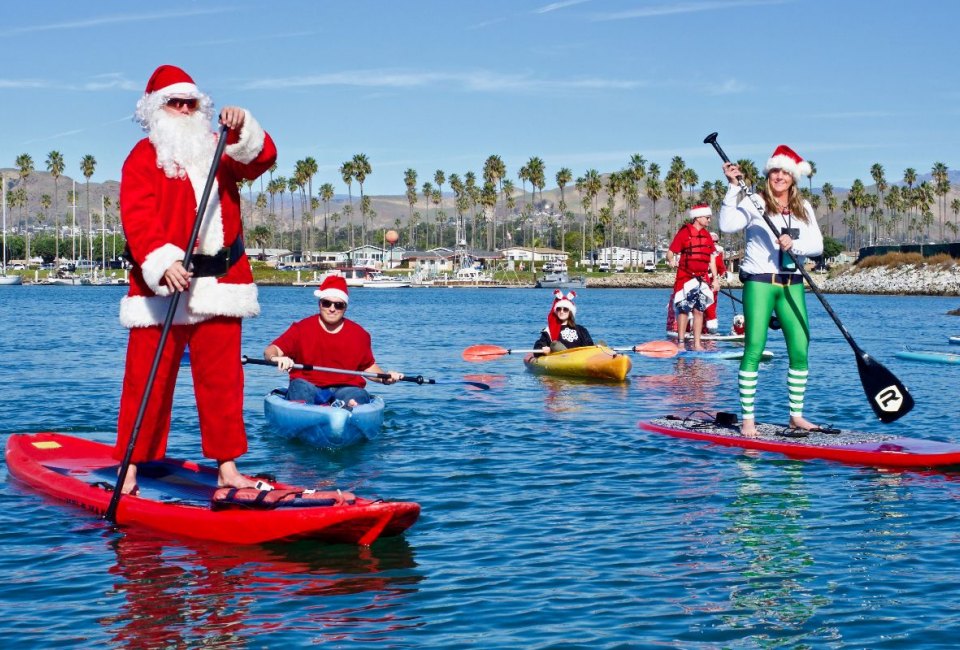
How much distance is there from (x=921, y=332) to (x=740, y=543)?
108ft

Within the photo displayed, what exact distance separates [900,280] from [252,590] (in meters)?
99.1

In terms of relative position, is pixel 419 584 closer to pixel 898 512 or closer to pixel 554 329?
pixel 898 512

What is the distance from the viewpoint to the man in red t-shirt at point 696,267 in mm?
22250

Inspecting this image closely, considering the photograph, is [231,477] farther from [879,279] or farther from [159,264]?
[879,279]

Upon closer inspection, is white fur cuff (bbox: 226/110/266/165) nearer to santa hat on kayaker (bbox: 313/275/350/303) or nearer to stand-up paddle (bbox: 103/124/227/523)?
stand-up paddle (bbox: 103/124/227/523)

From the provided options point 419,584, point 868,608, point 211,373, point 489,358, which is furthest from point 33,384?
point 868,608

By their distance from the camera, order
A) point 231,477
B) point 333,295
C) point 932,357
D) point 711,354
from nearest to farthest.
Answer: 1. point 231,477
2. point 333,295
3. point 711,354
4. point 932,357

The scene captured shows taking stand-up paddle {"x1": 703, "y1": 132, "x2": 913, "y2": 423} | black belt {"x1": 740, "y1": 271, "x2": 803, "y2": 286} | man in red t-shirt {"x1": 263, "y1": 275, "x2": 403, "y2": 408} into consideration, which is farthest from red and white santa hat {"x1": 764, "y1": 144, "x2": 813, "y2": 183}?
man in red t-shirt {"x1": 263, "y1": 275, "x2": 403, "y2": 408}

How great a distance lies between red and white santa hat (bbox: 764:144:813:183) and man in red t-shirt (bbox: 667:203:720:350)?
10.8 metres

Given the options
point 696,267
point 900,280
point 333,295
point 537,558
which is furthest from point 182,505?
point 900,280

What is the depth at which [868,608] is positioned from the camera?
6.47 metres

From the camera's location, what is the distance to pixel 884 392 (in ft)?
36.1

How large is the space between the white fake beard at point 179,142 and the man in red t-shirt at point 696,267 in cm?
1506

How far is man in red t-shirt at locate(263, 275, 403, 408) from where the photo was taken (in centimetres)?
1209
